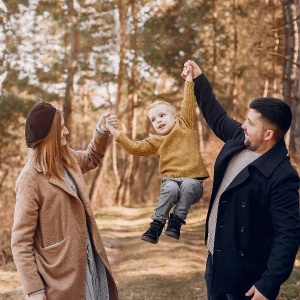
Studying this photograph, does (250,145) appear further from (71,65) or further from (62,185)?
(71,65)

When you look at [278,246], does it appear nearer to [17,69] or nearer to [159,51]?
[17,69]

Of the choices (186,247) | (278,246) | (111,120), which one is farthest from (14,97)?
(278,246)

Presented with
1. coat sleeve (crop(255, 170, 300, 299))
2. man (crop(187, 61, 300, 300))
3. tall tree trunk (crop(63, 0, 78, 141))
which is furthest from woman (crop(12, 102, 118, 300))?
tall tree trunk (crop(63, 0, 78, 141))

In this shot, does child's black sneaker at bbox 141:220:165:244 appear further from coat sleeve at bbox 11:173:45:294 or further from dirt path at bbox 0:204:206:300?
dirt path at bbox 0:204:206:300

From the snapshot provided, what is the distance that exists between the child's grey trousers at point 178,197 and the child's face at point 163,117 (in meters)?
0.42

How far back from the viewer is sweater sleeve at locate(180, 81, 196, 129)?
4.70m

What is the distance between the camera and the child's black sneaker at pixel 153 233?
4570 millimetres

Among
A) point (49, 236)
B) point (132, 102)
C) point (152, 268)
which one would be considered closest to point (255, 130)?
point (49, 236)

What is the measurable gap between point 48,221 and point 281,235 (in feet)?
4.69

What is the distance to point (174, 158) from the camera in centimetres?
476

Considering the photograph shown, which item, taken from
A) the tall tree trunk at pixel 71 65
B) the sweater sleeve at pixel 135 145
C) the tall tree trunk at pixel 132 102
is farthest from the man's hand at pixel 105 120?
the tall tree trunk at pixel 132 102

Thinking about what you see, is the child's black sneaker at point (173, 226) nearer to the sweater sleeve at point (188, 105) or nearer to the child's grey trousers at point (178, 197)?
the child's grey trousers at point (178, 197)

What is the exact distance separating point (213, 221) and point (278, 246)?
0.61 m

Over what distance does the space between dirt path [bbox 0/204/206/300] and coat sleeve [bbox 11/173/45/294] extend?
5.43 meters
